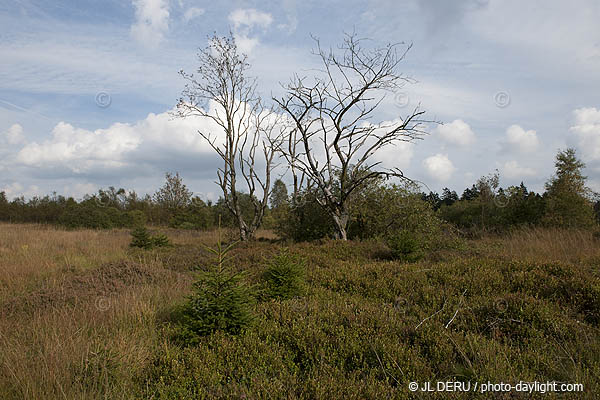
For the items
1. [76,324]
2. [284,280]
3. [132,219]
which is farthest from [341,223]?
[132,219]

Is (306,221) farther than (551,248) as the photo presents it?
Yes

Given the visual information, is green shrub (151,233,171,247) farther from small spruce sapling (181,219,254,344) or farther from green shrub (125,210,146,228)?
green shrub (125,210,146,228)

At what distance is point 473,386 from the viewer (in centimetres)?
335

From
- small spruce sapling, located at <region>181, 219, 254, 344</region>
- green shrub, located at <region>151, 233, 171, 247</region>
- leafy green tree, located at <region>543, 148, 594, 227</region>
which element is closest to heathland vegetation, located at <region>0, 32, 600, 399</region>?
small spruce sapling, located at <region>181, 219, 254, 344</region>

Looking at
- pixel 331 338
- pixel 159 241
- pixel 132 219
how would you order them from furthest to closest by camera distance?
pixel 132 219, pixel 159 241, pixel 331 338

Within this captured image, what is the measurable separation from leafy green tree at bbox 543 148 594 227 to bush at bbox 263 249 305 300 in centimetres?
1565

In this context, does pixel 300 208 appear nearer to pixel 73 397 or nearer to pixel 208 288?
pixel 208 288

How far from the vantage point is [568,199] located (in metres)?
17.8

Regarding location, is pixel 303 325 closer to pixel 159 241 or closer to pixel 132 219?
pixel 159 241

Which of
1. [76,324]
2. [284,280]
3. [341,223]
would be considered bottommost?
[76,324]

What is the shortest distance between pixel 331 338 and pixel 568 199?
1914 centimetres

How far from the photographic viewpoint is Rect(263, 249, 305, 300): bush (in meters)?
6.57

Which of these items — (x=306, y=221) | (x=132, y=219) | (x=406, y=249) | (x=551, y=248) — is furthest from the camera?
(x=132, y=219)

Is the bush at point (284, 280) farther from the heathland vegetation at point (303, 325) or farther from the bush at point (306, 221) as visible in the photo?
the bush at point (306, 221)
